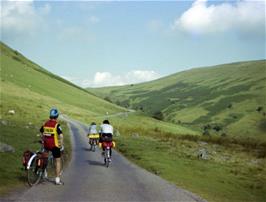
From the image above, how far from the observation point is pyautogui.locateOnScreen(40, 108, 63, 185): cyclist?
1749cm

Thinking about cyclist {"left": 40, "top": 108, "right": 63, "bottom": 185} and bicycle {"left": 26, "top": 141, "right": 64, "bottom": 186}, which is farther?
bicycle {"left": 26, "top": 141, "right": 64, "bottom": 186}

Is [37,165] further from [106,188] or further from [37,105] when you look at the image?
[37,105]

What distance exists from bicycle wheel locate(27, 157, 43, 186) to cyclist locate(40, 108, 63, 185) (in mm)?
755

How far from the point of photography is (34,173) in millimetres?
18031

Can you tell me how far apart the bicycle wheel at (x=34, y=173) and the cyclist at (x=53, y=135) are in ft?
2.48

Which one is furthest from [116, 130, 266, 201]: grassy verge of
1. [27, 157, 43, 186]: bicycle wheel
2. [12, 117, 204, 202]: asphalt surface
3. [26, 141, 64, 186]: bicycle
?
[27, 157, 43, 186]: bicycle wheel

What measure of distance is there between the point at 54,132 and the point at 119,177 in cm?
589

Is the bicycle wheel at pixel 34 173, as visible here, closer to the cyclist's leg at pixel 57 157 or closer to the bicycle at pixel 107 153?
the cyclist's leg at pixel 57 157

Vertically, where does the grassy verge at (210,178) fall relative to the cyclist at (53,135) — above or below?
below

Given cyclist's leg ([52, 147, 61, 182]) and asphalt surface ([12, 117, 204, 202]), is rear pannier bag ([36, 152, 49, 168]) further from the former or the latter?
asphalt surface ([12, 117, 204, 202])

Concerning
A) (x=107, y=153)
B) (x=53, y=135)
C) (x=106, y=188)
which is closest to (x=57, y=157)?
(x=53, y=135)

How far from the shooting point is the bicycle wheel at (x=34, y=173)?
1786cm

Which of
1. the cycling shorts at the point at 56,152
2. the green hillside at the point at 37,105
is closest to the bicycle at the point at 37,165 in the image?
the cycling shorts at the point at 56,152

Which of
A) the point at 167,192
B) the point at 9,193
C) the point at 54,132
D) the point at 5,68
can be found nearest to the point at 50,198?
the point at 9,193
